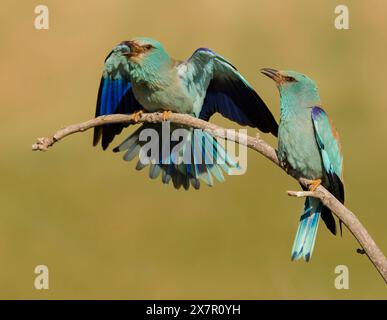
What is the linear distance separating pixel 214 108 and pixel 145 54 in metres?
0.68

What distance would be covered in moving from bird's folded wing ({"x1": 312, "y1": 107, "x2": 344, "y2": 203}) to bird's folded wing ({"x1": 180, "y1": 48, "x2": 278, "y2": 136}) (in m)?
0.64

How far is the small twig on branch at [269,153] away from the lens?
697 centimetres

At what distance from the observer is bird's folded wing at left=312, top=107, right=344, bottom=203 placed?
7926 millimetres

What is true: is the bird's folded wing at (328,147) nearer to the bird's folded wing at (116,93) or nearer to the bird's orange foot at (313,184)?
the bird's orange foot at (313,184)

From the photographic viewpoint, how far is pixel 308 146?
799 cm

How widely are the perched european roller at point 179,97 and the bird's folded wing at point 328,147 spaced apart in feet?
2.08

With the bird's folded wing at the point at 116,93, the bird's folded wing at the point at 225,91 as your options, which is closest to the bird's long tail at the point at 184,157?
the bird's folded wing at the point at 225,91

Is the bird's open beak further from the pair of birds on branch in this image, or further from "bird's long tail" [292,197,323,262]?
"bird's long tail" [292,197,323,262]

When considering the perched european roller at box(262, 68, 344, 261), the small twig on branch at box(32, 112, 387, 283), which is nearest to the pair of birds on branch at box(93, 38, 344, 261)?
the perched european roller at box(262, 68, 344, 261)

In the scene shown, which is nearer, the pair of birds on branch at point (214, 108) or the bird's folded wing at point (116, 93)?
the pair of birds on branch at point (214, 108)

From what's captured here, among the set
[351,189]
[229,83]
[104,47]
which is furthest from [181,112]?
[104,47]

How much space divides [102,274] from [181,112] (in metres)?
2.76

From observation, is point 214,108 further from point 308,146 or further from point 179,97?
point 308,146

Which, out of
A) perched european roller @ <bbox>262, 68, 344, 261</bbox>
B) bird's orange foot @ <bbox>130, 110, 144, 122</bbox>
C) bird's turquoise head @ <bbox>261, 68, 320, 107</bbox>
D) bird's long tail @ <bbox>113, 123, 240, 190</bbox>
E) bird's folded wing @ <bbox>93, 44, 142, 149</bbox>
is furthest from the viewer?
bird's folded wing @ <bbox>93, 44, 142, 149</bbox>
